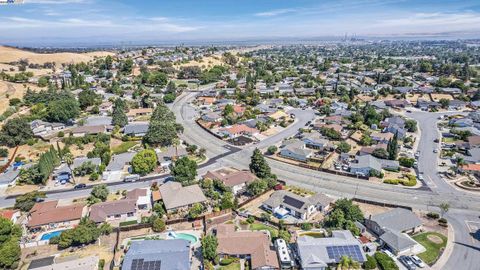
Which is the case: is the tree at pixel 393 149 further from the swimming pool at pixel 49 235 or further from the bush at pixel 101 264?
the swimming pool at pixel 49 235

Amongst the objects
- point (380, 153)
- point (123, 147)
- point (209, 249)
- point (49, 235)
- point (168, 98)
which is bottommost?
point (49, 235)

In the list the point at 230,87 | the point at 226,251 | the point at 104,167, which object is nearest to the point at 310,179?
the point at 226,251

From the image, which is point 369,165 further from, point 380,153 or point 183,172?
point 183,172

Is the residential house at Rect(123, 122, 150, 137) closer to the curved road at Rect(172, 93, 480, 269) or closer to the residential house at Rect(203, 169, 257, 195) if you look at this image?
the curved road at Rect(172, 93, 480, 269)


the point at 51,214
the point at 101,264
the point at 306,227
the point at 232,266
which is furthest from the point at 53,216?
the point at 306,227

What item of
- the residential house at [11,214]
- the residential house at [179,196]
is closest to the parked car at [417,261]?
the residential house at [179,196]

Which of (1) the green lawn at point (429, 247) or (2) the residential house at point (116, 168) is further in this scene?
(2) the residential house at point (116, 168)
